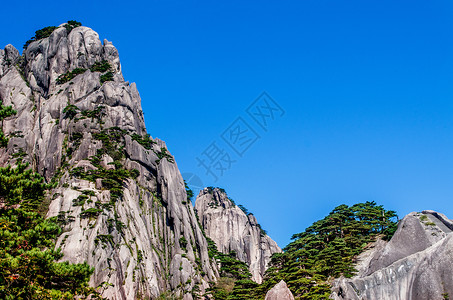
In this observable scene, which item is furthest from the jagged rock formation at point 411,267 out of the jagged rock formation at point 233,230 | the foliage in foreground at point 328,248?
the jagged rock formation at point 233,230

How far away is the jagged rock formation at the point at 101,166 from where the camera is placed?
149ft

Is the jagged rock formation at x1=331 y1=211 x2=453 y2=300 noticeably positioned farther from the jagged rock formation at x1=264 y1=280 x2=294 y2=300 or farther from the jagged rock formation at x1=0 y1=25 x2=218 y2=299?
the jagged rock formation at x1=0 y1=25 x2=218 y2=299

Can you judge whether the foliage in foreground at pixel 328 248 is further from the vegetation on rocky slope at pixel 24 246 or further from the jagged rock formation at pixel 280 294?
the vegetation on rocky slope at pixel 24 246

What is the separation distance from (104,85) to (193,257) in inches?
1305

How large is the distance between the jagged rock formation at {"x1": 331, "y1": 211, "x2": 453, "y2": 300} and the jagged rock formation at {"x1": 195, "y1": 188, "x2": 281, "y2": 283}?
5355 cm

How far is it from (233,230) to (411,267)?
6439cm

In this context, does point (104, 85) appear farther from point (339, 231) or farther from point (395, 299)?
point (395, 299)

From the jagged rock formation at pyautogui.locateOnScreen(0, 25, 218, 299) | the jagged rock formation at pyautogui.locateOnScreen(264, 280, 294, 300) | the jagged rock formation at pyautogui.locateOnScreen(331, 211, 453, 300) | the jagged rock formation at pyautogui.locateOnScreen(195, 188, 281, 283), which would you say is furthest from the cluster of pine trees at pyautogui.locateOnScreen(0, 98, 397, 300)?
the jagged rock formation at pyautogui.locateOnScreen(195, 188, 281, 283)

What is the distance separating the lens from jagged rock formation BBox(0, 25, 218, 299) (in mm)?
45312

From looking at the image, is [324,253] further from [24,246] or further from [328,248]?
[24,246]

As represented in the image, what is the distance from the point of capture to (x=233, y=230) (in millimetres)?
89188

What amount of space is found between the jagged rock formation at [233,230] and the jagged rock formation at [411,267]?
53.5 m

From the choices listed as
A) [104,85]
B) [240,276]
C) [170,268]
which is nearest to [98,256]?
[170,268]

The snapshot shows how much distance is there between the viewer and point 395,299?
26391mm
